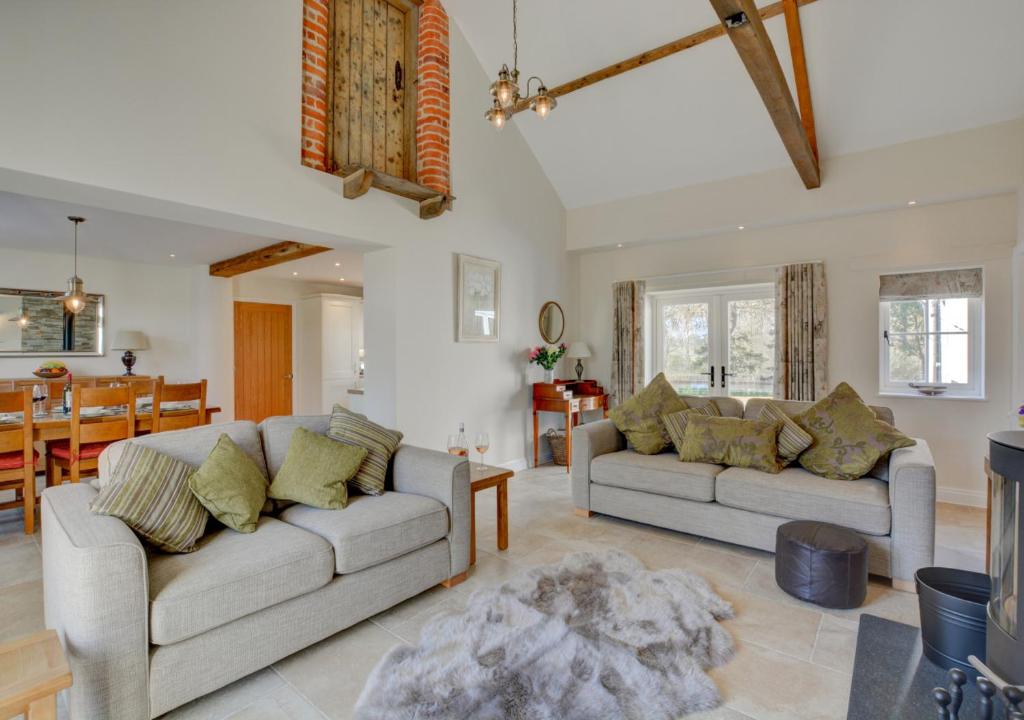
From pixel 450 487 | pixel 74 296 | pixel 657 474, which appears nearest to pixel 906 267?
pixel 657 474

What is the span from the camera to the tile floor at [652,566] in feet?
5.97

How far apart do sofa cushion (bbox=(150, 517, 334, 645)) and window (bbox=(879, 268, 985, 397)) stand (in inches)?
187

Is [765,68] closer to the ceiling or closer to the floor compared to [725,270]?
closer to the ceiling

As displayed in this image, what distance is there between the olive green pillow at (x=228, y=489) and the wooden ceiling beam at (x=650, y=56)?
Answer: 2.55 m

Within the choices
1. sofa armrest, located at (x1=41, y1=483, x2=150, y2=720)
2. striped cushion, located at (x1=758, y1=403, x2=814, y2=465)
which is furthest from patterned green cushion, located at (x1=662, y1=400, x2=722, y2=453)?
sofa armrest, located at (x1=41, y1=483, x2=150, y2=720)

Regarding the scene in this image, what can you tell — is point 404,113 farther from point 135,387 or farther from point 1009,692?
point 1009,692

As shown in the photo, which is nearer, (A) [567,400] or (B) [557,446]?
(A) [567,400]

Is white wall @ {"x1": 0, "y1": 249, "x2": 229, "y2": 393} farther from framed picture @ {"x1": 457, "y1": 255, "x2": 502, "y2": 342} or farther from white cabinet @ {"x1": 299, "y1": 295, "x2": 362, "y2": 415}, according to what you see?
framed picture @ {"x1": 457, "y1": 255, "x2": 502, "y2": 342}

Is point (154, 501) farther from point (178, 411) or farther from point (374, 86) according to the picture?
point (374, 86)

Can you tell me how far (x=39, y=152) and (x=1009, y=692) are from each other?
410 cm

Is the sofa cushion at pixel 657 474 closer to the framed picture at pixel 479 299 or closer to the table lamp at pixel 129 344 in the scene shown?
the framed picture at pixel 479 299

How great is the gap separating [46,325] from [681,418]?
6753mm

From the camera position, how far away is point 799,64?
146 inches

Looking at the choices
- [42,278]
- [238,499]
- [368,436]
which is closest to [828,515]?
[368,436]
